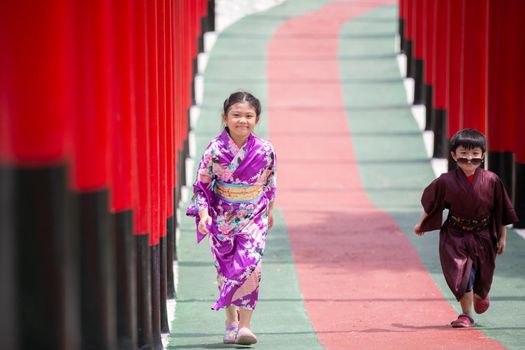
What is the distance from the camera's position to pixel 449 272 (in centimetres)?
891

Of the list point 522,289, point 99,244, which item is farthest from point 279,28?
point 99,244

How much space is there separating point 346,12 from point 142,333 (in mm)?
19084

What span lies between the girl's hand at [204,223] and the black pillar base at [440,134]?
8.75m

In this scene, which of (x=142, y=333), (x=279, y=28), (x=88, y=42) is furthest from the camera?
(x=279, y=28)

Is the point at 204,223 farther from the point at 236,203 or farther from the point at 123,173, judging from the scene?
the point at 123,173

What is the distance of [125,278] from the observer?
21.8 ft

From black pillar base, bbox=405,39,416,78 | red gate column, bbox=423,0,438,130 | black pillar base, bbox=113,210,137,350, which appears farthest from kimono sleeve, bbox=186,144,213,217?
black pillar base, bbox=405,39,416,78

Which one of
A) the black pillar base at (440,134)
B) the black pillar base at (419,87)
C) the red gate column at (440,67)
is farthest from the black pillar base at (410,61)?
the black pillar base at (440,134)

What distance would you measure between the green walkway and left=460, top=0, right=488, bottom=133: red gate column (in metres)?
1.32

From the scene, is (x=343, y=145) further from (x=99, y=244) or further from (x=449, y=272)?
(x=99, y=244)

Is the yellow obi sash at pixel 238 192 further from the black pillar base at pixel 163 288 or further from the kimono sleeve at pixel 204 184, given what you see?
the black pillar base at pixel 163 288

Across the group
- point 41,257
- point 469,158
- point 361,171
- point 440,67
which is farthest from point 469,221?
point 440,67

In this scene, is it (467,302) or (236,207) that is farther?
(467,302)

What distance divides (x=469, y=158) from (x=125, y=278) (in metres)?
3.02
